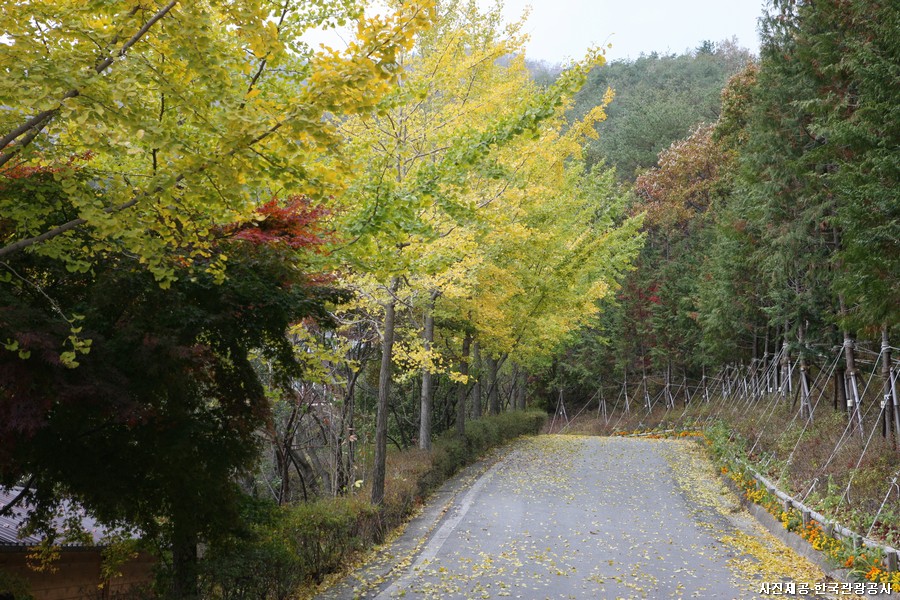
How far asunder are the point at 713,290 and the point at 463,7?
1707cm

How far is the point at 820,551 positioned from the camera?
9000 millimetres

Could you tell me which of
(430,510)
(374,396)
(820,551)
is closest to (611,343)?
(374,396)

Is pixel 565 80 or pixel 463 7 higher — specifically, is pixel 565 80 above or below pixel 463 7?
below

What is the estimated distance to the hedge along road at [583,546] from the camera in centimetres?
823

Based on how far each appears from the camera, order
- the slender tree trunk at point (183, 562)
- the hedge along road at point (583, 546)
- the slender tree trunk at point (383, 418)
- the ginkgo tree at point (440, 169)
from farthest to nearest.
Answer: the slender tree trunk at point (383, 418)
the hedge along road at point (583, 546)
the ginkgo tree at point (440, 169)
the slender tree trunk at point (183, 562)

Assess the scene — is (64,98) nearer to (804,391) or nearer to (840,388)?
(804,391)

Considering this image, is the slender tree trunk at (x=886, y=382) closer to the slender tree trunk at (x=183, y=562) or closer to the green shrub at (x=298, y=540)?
the green shrub at (x=298, y=540)

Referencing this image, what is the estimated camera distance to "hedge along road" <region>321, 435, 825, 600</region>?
823 cm

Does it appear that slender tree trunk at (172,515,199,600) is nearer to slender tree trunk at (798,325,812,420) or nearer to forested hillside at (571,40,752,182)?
slender tree trunk at (798,325,812,420)

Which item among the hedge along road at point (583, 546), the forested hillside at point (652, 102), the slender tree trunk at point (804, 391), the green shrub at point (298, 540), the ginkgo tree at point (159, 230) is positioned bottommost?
the hedge along road at point (583, 546)

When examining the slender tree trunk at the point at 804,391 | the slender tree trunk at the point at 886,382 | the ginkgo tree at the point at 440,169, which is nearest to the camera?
the ginkgo tree at the point at 440,169

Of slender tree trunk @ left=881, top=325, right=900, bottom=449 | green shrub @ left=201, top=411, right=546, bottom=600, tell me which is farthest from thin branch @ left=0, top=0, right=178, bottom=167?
slender tree trunk @ left=881, top=325, right=900, bottom=449

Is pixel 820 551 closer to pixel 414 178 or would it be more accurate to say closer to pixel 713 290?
pixel 414 178

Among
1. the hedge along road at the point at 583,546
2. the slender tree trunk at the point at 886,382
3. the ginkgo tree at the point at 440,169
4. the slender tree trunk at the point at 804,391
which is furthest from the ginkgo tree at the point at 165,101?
the slender tree trunk at the point at 804,391
